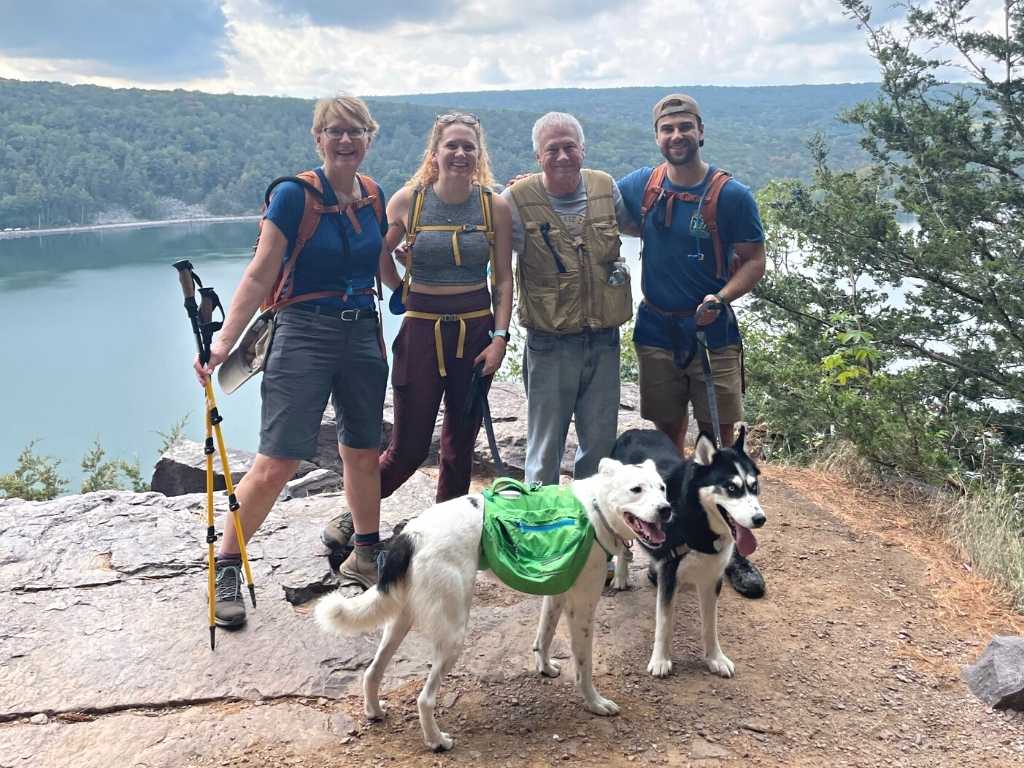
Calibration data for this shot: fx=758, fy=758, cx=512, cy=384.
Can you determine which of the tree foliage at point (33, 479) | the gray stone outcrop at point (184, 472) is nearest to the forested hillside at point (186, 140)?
the tree foliage at point (33, 479)

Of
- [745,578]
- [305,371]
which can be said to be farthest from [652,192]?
[745,578]

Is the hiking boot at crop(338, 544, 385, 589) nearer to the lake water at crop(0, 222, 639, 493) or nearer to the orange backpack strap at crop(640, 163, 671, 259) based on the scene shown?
the orange backpack strap at crop(640, 163, 671, 259)

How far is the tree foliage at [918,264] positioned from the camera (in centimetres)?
711

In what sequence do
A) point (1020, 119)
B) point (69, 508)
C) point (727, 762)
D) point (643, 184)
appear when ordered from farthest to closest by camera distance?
point (1020, 119) < point (69, 508) < point (643, 184) < point (727, 762)

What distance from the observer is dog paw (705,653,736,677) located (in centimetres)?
372

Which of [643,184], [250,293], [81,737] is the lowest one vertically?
[81,737]

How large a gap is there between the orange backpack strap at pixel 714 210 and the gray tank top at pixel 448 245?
1.26 m

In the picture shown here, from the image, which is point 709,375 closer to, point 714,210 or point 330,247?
point 714,210

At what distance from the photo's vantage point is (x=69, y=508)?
210 inches

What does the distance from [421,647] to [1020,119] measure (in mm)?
9520

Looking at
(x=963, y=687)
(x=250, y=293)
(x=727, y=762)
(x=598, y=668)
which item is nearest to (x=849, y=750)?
(x=727, y=762)

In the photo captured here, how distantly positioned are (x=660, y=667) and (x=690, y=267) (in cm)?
218

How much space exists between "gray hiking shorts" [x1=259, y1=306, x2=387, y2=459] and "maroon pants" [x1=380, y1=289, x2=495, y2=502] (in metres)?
0.25

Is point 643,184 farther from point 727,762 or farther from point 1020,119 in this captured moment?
point 1020,119
